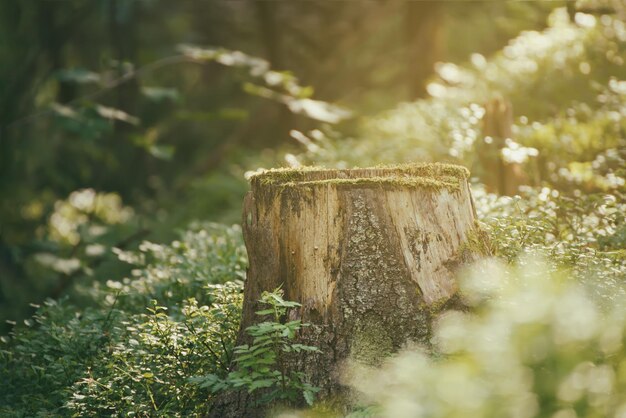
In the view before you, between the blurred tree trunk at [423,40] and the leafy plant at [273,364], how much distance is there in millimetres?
12353

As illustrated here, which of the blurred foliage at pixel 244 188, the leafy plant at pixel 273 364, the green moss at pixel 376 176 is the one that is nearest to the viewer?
the blurred foliage at pixel 244 188

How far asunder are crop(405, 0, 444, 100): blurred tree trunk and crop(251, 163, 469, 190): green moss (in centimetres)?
1165

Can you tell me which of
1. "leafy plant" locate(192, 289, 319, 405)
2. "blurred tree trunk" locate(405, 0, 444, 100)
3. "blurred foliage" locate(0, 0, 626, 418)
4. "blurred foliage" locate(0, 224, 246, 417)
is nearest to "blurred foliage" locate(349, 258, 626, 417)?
"blurred foliage" locate(0, 0, 626, 418)

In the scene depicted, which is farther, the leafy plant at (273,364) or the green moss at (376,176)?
the green moss at (376,176)

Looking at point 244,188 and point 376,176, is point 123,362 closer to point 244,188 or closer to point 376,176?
point 376,176

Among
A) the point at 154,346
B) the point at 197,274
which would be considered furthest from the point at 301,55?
the point at 154,346

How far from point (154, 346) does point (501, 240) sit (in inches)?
85.5

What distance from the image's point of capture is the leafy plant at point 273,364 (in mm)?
3945

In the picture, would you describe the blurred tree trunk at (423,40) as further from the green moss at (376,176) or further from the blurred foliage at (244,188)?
the green moss at (376,176)

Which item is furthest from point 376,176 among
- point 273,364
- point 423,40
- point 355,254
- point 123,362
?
point 423,40

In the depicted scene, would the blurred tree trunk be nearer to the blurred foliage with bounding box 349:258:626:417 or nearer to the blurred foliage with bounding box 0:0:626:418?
the blurred foliage with bounding box 0:0:626:418

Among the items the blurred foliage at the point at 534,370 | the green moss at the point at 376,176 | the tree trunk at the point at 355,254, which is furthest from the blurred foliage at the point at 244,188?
the green moss at the point at 376,176

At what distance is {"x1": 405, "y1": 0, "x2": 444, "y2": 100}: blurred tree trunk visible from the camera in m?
16.2

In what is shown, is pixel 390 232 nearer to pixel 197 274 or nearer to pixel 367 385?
pixel 367 385
